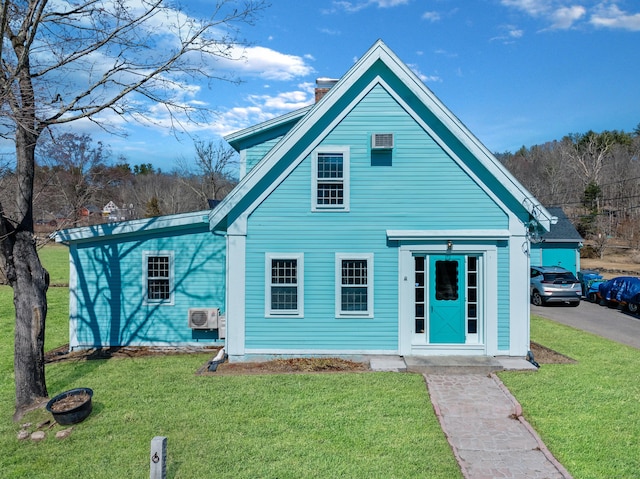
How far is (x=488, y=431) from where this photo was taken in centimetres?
683

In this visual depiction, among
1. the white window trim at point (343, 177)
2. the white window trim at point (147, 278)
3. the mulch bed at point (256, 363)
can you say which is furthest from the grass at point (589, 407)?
the white window trim at point (147, 278)

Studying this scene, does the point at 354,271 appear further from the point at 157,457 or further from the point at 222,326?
the point at 157,457

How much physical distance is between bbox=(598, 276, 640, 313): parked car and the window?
18709 mm

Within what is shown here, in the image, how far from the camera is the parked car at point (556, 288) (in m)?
20.3

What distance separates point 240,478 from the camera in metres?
5.50

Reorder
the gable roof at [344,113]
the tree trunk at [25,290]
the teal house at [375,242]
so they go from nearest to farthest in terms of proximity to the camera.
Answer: the tree trunk at [25,290] < the gable roof at [344,113] < the teal house at [375,242]

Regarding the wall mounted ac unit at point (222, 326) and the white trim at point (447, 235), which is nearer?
the white trim at point (447, 235)

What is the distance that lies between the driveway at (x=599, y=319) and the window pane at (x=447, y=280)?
6.64 meters

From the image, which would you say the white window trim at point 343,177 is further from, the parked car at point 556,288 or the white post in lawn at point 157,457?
the parked car at point 556,288

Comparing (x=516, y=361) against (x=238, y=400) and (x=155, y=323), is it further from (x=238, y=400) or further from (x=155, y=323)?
(x=155, y=323)

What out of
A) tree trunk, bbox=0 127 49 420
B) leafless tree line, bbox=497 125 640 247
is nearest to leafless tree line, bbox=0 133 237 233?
tree trunk, bbox=0 127 49 420

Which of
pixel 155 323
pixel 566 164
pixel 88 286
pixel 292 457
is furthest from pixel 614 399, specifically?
pixel 566 164

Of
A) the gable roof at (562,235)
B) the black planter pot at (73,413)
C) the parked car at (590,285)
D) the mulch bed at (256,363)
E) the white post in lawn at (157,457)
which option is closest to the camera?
the white post in lawn at (157,457)

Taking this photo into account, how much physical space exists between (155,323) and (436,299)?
7.79 meters
